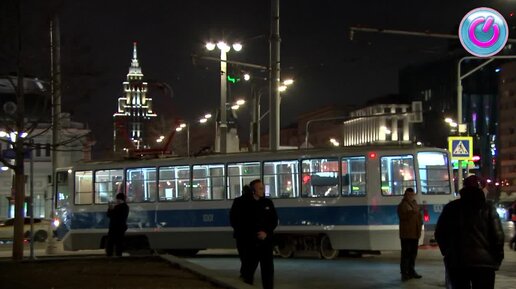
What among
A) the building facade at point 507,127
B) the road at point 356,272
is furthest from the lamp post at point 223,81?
the building facade at point 507,127

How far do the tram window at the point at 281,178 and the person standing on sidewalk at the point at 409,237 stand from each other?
19.3ft

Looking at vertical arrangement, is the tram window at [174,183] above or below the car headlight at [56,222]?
above

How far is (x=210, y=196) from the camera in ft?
70.6

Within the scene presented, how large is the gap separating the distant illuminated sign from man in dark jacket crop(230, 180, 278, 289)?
9622 mm

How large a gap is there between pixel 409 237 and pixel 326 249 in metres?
5.78

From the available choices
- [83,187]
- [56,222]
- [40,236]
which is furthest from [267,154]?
[40,236]

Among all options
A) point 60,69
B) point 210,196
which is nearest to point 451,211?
point 60,69

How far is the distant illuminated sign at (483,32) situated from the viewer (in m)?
18.7

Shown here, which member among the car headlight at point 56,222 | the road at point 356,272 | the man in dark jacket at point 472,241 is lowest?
the road at point 356,272

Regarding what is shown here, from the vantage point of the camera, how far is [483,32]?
18844 millimetres

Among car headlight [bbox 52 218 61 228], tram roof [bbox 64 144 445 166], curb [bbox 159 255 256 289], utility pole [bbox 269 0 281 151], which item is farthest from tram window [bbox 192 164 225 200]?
curb [bbox 159 255 256 289]

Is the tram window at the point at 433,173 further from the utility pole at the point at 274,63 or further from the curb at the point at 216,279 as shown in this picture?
the curb at the point at 216,279

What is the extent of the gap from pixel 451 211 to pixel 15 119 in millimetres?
12359

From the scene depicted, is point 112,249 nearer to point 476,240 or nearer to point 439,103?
point 476,240
